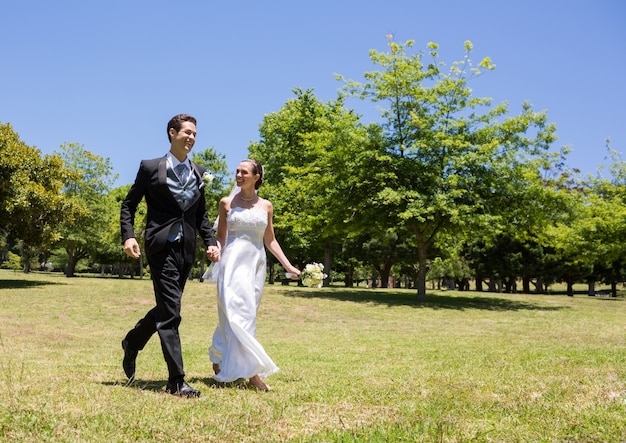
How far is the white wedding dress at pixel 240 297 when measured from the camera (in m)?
6.23

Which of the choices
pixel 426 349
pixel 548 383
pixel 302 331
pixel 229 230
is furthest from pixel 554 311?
pixel 229 230

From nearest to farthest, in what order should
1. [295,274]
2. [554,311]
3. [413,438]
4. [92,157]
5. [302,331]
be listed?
[413,438]
[295,274]
[302,331]
[554,311]
[92,157]

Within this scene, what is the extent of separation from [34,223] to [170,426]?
2932cm

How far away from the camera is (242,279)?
6.58 metres

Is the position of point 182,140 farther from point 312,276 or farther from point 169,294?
point 312,276

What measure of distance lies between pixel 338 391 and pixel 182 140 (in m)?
3.32

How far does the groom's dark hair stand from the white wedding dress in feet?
4.29

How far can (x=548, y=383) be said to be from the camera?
270 inches

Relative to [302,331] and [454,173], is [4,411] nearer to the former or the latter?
[302,331]

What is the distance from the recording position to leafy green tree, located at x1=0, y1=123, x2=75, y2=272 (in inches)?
1110

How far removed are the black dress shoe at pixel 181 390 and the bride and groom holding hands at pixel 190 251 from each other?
10mm

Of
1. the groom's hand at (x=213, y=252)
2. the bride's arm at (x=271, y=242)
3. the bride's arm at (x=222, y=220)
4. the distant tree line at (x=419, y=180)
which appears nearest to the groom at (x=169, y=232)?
the groom's hand at (x=213, y=252)

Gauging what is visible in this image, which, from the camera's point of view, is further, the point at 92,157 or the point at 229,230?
the point at 92,157

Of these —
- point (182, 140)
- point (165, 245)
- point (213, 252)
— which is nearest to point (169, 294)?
point (165, 245)
